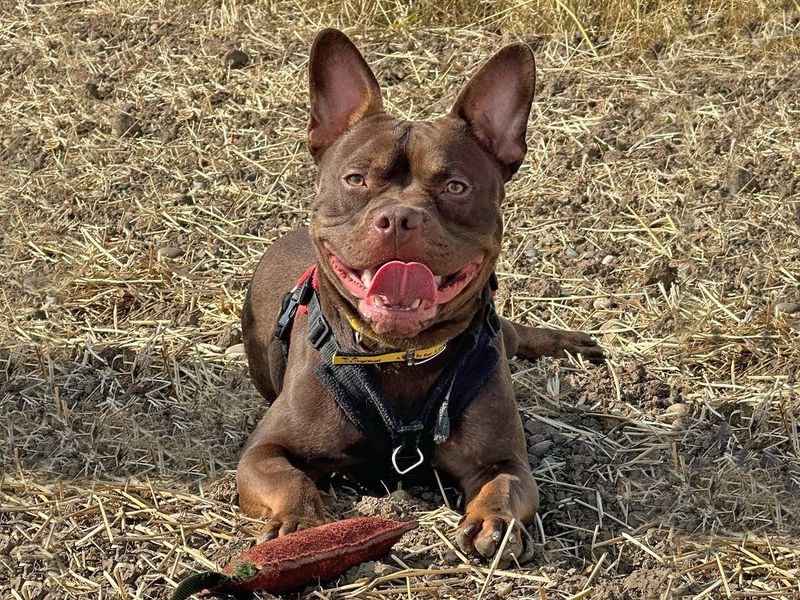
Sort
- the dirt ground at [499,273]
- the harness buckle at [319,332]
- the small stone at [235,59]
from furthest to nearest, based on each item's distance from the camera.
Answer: the small stone at [235,59] → the harness buckle at [319,332] → the dirt ground at [499,273]

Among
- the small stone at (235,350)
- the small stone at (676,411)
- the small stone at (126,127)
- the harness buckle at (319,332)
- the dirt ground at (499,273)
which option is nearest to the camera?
the dirt ground at (499,273)

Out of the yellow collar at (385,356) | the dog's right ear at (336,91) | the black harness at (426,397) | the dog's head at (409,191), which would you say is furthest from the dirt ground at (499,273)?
the dog's right ear at (336,91)

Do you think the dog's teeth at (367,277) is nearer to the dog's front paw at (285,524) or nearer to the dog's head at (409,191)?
the dog's head at (409,191)

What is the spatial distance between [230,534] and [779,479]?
2.28 m

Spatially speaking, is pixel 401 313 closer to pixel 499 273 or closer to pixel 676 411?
pixel 676 411

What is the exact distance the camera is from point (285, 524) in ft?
15.1

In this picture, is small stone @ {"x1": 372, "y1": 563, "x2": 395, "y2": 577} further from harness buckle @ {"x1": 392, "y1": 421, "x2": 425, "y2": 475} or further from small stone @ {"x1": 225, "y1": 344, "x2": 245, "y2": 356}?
small stone @ {"x1": 225, "y1": 344, "x2": 245, "y2": 356}

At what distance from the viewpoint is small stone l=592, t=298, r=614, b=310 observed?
7094mm

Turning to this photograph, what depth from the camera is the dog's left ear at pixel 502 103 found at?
17.5ft

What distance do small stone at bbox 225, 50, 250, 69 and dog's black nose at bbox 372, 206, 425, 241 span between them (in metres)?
5.18

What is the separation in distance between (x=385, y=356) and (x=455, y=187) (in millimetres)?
688

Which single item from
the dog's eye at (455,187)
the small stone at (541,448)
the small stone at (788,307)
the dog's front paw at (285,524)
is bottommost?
the small stone at (788,307)

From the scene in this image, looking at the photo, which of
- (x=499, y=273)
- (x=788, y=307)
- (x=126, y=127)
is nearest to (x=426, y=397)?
(x=499, y=273)

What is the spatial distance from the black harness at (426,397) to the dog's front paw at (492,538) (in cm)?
48
